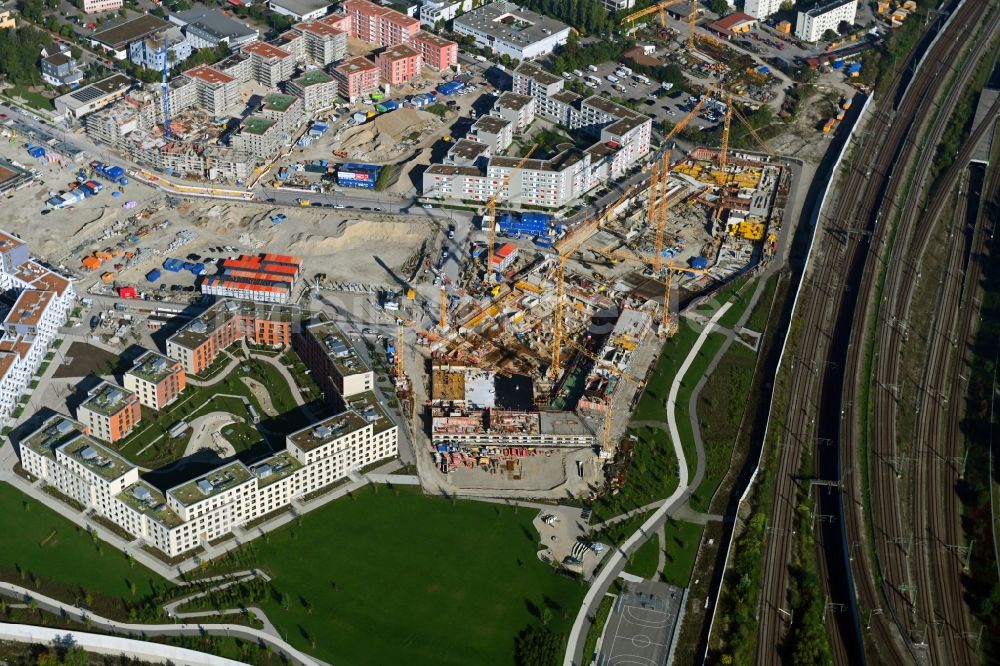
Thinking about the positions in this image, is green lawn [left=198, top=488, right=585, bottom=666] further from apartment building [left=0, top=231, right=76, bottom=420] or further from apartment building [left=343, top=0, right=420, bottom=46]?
apartment building [left=343, top=0, right=420, bottom=46]

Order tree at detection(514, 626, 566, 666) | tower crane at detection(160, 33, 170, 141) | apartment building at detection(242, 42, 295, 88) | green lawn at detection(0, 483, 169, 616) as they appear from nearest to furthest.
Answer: tree at detection(514, 626, 566, 666), green lawn at detection(0, 483, 169, 616), tower crane at detection(160, 33, 170, 141), apartment building at detection(242, 42, 295, 88)

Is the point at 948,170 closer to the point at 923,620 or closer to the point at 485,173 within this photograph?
the point at 485,173

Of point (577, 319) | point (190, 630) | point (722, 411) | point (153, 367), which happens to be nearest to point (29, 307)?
point (153, 367)

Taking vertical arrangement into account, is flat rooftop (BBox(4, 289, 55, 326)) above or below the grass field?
above

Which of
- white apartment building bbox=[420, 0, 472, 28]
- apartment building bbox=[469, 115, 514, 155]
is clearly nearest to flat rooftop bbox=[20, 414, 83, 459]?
apartment building bbox=[469, 115, 514, 155]

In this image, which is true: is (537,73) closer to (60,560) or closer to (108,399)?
(108,399)

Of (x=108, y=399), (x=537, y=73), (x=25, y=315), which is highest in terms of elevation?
(x=537, y=73)

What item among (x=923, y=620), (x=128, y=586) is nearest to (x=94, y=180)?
(x=128, y=586)
